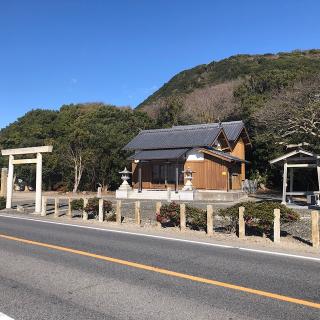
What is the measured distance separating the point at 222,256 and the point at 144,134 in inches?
1099

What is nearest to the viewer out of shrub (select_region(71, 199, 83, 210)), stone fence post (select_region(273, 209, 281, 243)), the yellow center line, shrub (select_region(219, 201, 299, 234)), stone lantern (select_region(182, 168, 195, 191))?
the yellow center line

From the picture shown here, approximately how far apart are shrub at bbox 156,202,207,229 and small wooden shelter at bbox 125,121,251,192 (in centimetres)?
1554

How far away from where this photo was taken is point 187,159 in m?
30.9

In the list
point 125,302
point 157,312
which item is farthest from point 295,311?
point 125,302

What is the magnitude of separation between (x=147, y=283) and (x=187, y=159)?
25257mm

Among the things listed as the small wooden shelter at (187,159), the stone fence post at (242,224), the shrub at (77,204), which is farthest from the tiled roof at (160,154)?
the stone fence post at (242,224)

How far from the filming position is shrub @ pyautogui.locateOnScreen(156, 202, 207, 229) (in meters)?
12.2

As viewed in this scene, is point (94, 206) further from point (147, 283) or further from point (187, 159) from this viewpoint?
point (187, 159)

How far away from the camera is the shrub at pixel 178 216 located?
39.9 feet

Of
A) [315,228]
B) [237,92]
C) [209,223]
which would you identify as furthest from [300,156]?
[237,92]

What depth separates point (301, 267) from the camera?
6.97 m

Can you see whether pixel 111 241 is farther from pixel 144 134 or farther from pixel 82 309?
pixel 144 134

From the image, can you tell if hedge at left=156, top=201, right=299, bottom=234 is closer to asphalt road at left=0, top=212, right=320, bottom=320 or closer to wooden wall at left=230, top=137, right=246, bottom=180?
asphalt road at left=0, top=212, right=320, bottom=320

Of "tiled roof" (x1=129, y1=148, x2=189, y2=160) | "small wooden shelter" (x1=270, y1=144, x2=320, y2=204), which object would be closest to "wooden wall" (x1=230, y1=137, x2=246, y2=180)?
"tiled roof" (x1=129, y1=148, x2=189, y2=160)
